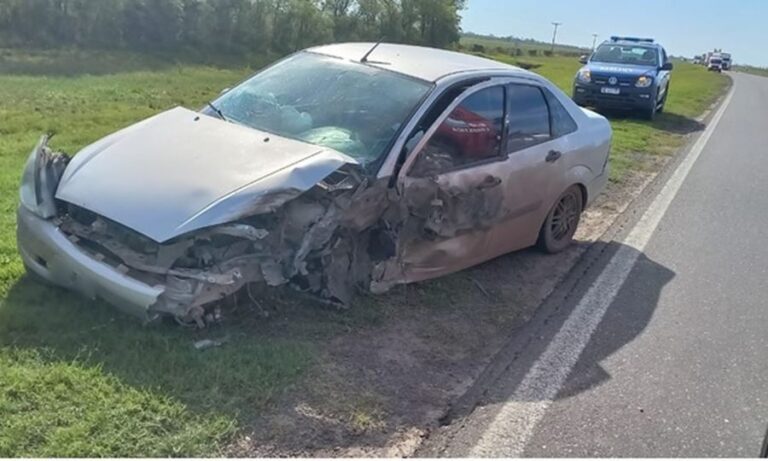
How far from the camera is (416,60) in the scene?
527cm

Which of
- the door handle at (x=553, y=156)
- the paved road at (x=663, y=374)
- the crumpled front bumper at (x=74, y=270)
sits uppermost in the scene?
the door handle at (x=553, y=156)

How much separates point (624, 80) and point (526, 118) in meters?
12.0

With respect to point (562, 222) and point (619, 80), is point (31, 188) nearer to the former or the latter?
point (562, 222)

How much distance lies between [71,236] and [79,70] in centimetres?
2200

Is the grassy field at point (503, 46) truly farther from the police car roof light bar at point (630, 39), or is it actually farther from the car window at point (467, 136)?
the car window at point (467, 136)

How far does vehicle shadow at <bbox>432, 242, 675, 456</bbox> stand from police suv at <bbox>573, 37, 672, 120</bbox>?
11428 millimetres

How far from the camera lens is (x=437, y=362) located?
12.9ft

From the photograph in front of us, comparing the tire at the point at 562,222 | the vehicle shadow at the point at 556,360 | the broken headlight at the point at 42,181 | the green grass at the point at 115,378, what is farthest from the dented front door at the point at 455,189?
the broken headlight at the point at 42,181

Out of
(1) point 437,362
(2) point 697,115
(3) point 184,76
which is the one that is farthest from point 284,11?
(1) point 437,362

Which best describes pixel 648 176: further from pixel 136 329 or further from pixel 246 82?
pixel 136 329

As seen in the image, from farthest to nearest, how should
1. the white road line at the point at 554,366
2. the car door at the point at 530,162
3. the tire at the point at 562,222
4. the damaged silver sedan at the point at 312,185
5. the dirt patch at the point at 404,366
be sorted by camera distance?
1. the tire at the point at 562,222
2. the car door at the point at 530,162
3. the damaged silver sedan at the point at 312,185
4. the white road line at the point at 554,366
5. the dirt patch at the point at 404,366

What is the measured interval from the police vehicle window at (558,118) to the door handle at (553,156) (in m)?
0.15

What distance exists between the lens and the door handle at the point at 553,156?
5531 millimetres

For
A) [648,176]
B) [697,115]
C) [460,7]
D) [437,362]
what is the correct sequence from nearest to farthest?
[437,362] < [648,176] < [697,115] < [460,7]
